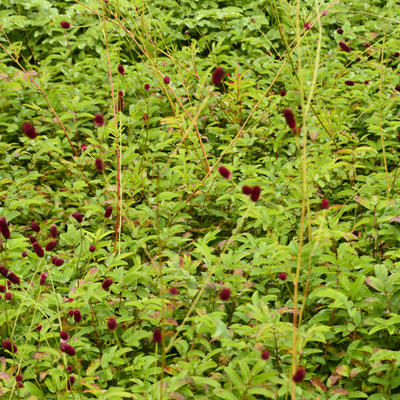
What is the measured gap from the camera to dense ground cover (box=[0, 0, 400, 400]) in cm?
172

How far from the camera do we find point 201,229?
2.51 m

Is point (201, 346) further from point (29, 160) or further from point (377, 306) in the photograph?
point (29, 160)

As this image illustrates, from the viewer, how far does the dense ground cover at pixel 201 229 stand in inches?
67.7

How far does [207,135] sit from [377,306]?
176 cm

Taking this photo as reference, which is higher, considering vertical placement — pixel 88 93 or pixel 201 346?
pixel 88 93

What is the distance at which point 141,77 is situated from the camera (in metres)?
3.53

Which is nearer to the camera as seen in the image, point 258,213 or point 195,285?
point 195,285

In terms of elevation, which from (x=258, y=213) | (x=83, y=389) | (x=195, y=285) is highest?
(x=258, y=213)

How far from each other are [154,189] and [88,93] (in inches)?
51.4

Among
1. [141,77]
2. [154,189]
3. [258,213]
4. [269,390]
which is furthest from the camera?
[141,77]

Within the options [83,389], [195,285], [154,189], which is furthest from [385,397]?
[154,189]

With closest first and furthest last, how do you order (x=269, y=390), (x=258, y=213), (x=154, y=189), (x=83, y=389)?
(x=269, y=390) → (x=83, y=389) → (x=258, y=213) → (x=154, y=189)

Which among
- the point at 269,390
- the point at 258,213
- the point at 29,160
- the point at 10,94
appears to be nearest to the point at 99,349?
the point at 269,390

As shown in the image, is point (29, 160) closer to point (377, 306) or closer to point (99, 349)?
point (99, 349)
